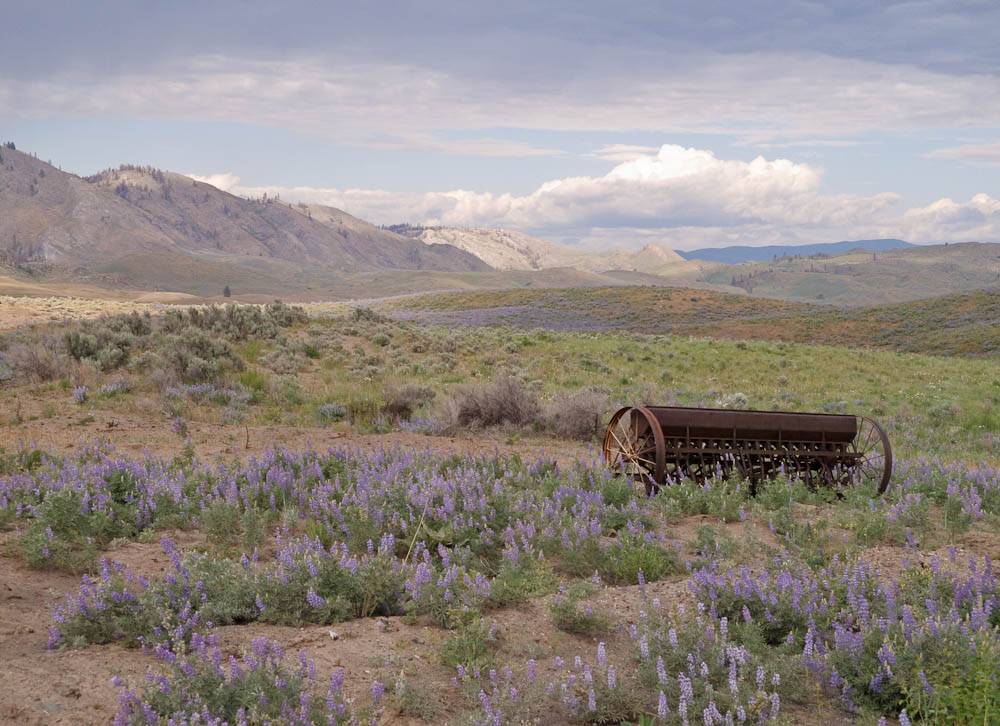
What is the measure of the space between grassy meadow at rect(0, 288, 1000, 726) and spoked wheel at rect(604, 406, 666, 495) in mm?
343

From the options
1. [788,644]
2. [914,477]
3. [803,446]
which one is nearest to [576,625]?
[788,644]

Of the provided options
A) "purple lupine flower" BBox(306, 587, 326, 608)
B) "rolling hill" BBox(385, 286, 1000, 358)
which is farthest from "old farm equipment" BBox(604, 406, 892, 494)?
"rolling hill" BBox(385, 286, 1000, 358)

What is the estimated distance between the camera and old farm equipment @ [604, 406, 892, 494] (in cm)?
821

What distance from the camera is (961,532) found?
6453mm

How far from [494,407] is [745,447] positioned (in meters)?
5.39

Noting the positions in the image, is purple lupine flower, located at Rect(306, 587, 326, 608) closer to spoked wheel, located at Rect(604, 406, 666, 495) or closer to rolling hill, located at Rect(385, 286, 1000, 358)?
spoked wheel, located at Rect(604, 406, 666, 495)

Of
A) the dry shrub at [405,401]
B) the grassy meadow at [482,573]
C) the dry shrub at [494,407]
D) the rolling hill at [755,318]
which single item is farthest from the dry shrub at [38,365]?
the rolling hill at [755,318]

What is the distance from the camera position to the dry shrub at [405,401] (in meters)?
13.6

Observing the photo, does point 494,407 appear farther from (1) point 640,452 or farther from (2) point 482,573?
(2) point 482,573

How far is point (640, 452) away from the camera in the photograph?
A: 8352mm

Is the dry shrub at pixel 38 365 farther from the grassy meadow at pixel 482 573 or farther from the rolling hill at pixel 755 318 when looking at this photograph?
the rolling hill at pixel 755 318

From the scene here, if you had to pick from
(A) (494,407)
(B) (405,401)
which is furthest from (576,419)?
(B) (405,401)

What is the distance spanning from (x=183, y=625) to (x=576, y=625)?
2443 millimetres

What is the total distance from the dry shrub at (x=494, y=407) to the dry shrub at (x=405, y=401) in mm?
1079
